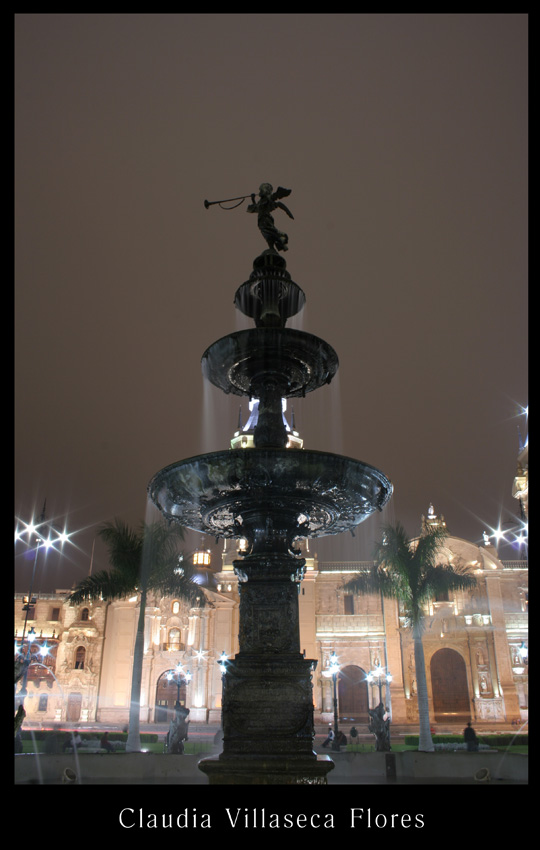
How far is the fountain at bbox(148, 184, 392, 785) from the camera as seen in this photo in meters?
8.83

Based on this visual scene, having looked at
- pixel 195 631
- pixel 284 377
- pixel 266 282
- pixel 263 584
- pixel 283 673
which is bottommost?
pixel 195 631

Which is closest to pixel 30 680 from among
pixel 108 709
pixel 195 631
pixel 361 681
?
pixel 108 709

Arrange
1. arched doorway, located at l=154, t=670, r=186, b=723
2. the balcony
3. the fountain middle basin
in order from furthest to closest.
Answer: the balcony < arched doorway, located at l=154, t=670, r=186, b=723 < the fountain middle basin

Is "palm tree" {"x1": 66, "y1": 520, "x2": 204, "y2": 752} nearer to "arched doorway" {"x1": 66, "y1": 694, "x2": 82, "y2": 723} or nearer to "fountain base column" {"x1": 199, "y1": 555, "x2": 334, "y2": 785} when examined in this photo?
"fountain base column" {"x1": 199, "y1": 555, "x2": 334, "y2": 785}

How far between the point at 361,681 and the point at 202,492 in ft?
134

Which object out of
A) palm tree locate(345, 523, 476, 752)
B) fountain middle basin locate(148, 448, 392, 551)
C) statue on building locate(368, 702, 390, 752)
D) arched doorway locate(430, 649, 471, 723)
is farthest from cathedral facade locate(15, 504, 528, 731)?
fountain middle basin locate(148, 448, 392, 551)

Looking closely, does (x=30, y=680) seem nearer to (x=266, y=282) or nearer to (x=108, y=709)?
(x=108, y=709)

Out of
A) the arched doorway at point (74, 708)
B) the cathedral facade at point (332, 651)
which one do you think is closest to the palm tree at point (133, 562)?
the cathedral facade at point (332, 651)

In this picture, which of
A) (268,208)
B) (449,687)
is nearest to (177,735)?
(268,208)

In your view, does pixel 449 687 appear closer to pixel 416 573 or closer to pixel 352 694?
pixel 352 694

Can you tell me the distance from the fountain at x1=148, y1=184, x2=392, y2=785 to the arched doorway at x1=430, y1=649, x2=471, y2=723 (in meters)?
39.0

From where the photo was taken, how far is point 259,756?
861 cm

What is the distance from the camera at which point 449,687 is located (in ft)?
148
